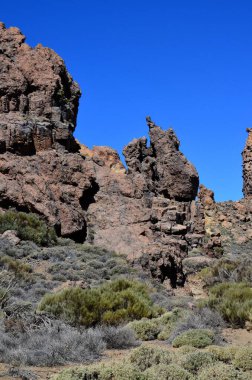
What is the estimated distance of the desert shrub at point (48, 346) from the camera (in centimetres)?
740

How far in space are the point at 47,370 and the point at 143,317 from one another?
579 cm

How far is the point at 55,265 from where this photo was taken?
2081 centimetres

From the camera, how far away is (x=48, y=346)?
26.1 feet

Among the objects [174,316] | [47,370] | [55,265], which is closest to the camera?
[47,370]

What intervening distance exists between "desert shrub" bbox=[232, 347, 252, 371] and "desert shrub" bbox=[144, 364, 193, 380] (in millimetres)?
1332

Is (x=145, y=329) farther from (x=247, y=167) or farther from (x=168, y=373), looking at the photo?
(x=247, y=167)

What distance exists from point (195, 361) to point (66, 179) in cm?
2276

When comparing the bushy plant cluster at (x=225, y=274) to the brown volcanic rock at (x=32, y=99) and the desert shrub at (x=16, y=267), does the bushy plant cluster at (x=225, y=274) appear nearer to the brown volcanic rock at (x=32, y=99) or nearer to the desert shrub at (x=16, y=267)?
the desert shrub at (x=16, y=267)

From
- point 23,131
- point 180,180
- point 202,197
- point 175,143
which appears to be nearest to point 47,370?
point 23,131

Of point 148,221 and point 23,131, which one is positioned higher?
point 23,131

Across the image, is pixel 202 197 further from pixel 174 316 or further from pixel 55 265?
pixel 174 316

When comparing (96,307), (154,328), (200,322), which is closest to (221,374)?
(154,328)

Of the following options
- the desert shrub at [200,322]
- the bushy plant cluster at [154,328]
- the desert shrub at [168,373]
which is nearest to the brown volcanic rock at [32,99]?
the desert shrub at [200,322]

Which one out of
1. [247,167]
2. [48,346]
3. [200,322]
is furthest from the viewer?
[247,167]
